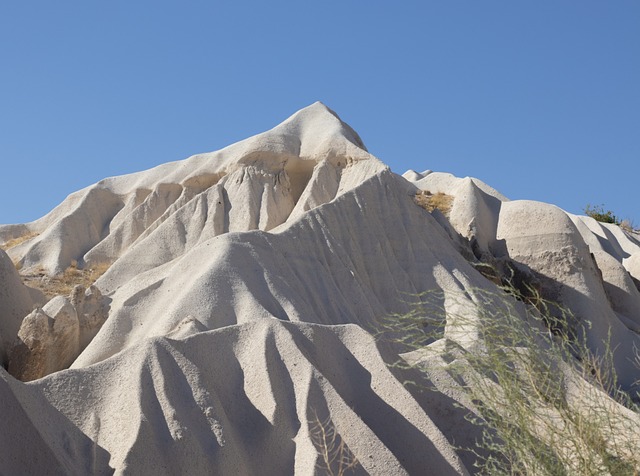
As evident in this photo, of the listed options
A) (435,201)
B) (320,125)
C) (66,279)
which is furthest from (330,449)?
(435,201)

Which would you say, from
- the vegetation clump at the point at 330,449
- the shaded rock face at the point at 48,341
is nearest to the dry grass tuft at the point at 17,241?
the shaded rock face at the point at 48,341

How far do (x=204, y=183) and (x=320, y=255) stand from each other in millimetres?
12526

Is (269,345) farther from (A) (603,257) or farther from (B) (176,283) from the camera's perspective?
(A) (603,257)

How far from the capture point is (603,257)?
112ft

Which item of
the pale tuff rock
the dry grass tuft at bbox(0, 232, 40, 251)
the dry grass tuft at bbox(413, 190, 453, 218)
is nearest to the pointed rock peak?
the dry grass tuft at bbox(413, 190, 453, 218)

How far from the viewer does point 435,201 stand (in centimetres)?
3625

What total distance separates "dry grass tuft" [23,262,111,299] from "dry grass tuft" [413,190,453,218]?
11347 mm

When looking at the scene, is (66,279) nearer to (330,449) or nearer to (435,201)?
(435,201)

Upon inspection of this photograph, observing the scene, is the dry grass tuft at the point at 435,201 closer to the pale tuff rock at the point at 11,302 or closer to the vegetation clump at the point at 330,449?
the pale tuff rock at the point at 11,302

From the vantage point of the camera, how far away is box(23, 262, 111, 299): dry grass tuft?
28.9m

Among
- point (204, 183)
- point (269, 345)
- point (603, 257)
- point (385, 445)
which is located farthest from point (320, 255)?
point (603, 257)

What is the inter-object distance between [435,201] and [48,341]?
785 inches

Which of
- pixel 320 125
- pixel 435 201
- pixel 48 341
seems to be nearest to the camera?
pixel 48 341

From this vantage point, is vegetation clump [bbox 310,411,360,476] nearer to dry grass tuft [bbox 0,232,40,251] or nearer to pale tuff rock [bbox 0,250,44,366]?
pale tuff rock [bbox 0,250,44,366]
